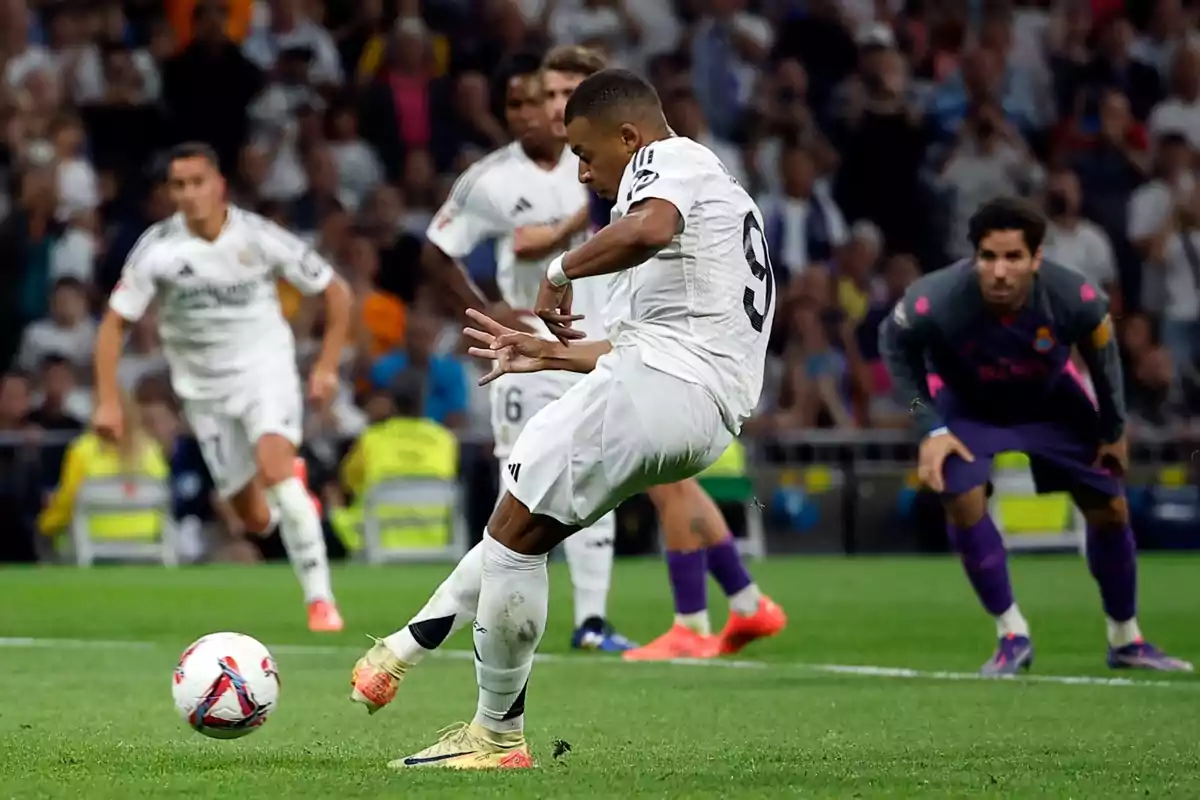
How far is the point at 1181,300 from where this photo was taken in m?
19.8

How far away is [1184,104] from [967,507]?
39.5 feet

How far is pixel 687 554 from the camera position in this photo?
1070cm

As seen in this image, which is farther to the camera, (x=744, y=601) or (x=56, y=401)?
(x=56, y=401)

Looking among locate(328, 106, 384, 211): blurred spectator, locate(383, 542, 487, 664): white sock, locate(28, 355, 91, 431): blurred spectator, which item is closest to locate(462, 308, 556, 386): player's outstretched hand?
locate(383, 542, 487, 664): white sock

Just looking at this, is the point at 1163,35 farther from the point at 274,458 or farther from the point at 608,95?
the point at 608,95

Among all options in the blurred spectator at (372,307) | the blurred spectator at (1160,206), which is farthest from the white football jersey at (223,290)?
the blurred spectator at (1160,206)

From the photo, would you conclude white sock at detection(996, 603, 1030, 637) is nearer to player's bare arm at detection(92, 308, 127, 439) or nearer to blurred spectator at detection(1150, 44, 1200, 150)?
player's bare arm at detection(92, 308, 127, 439)

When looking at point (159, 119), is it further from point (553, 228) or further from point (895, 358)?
point (895, 358)

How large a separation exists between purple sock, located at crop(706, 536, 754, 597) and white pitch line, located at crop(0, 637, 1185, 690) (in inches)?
14.2

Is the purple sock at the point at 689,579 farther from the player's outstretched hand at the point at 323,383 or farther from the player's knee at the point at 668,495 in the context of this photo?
the player's outstretched hand at the point at 323,383

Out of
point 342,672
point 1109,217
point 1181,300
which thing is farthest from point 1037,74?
point 342,672

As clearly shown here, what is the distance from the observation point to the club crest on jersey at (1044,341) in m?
9.72

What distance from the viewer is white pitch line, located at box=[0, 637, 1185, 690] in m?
9.39

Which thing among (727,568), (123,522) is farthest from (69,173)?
(727,568)
